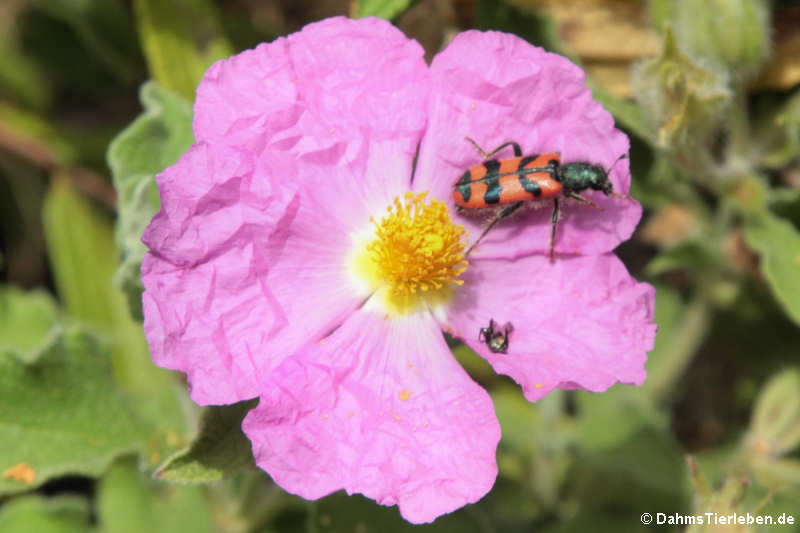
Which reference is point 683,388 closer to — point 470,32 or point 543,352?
point 543,352

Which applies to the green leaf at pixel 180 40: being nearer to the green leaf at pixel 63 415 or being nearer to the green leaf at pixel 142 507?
the green leaf at pixel 63 415

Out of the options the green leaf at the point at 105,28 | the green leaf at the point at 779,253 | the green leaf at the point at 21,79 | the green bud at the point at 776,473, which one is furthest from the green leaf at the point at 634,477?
the green leaf at the point at 21,79

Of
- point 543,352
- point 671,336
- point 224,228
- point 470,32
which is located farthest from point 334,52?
point 671,336

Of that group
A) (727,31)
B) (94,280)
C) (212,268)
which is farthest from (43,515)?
(727,31)

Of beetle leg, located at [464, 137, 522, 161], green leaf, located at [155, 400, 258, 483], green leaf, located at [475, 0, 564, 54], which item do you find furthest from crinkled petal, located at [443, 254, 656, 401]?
green leaf, located at [475, 0, 564, 54]

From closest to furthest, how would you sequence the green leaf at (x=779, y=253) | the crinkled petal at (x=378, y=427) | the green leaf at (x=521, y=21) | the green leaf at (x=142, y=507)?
1. the crinkled petal at (x=378, y=427)
2. the green leaf at (x=779, y=253)
3. the green leaf at (x=521, y=21)
4. the green leaf at (x=142, y=507)

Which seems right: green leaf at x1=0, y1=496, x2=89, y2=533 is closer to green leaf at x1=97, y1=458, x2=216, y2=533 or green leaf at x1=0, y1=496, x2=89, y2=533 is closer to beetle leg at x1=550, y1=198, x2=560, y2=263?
green leaf at x1=97, y1=458, x2=216, y2=533
